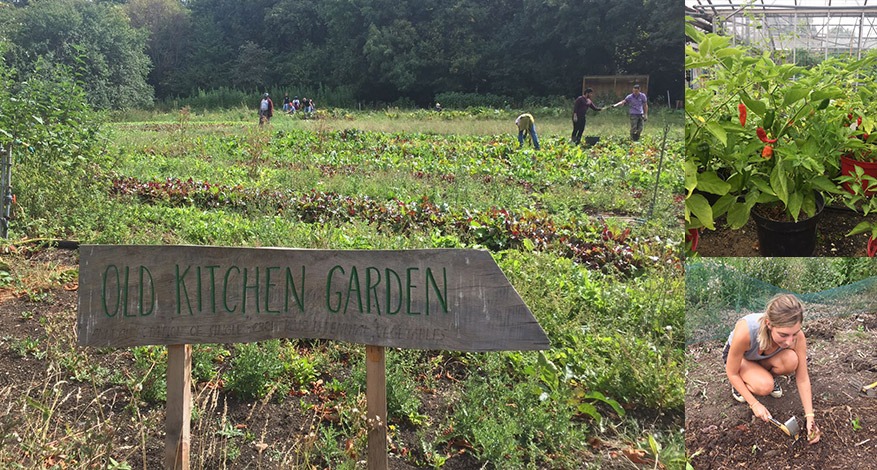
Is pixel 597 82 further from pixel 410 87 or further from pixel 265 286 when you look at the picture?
pixel 265 286

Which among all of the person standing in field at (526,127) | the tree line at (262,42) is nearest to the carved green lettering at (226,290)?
the tree line at (262,42)

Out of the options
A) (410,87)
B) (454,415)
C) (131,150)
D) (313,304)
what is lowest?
(454,415)

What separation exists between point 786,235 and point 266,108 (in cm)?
320

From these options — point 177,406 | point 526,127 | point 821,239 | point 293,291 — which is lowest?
point 177,406

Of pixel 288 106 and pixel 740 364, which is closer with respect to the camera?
pixel 740 364

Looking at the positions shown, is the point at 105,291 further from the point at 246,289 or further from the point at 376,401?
the point at 376,401

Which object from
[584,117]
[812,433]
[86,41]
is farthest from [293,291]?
[584,117]

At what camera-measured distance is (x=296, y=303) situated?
2070mm

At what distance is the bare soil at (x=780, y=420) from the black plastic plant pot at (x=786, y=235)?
1.71 ft

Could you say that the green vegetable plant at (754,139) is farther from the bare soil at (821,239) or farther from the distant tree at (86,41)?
the distant tree at (86,41)

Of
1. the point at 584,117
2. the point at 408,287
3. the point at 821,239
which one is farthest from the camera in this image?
the point at 584,117

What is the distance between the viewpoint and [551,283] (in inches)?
128

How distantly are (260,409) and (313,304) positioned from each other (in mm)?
784

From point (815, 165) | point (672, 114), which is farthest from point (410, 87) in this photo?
point (815, 165)
